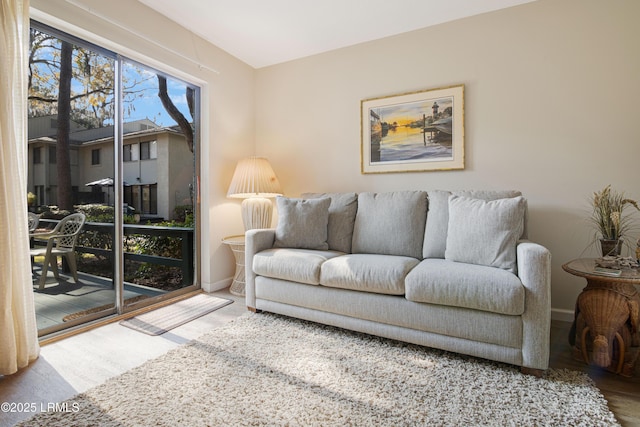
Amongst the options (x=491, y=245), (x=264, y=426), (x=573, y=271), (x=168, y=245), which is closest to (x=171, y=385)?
(x=264, y=426)

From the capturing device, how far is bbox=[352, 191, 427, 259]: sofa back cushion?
8.22 feet

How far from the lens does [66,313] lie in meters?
2.25

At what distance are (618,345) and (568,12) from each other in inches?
94.7

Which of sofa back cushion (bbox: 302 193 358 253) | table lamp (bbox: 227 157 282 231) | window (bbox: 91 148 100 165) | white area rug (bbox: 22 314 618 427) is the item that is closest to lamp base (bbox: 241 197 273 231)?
table lamp (bbox: 227 157 282 231)

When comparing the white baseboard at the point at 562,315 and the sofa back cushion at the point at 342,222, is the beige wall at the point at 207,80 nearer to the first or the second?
the sofa back cushion at the point at 342,222

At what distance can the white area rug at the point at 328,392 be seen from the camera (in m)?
1.34

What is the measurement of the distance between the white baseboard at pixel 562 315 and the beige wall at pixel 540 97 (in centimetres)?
1

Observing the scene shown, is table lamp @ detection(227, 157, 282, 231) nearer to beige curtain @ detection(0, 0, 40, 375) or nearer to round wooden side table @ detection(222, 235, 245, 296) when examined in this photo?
round wooden side table @ detection(222, 235, 245, 296)

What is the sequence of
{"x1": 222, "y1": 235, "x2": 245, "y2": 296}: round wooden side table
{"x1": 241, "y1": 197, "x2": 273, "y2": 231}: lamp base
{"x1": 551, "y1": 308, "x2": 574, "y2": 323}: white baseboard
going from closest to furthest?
{"x1": 551, "y1": 308, "x2": 574, "y2": 323}: white baseboard
{"x1": 222, "y1": 235, "x2": 245, "y2": 296}: round wooden side table
{"x1": 241, "y1": 197, "x2": 273, "y2": 231}: lamp base

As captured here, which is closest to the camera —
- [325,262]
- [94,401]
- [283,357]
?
[94,401]

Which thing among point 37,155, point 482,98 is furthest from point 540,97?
point 37,155

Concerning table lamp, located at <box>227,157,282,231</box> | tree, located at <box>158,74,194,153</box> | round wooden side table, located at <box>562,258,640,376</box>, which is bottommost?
round wooden side table, located at <box>562,258,640,376</box>

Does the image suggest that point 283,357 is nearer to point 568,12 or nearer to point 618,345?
point 618,345

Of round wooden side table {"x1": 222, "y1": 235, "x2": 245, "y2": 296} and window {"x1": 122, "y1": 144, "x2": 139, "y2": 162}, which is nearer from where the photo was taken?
window {"x1": 122, "y1": 144, "x2": 139, "y2": 162}
